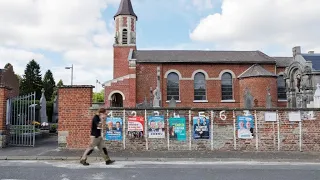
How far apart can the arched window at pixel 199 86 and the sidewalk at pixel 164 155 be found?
1863cm

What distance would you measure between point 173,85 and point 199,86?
9.03 feet

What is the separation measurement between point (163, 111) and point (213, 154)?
2.67 m

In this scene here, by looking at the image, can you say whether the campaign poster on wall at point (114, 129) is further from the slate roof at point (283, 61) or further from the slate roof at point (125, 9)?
the slate roof at point (125, 9)

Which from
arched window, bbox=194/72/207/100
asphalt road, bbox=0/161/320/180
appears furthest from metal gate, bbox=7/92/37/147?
arched window, bbox=194/72/207/100

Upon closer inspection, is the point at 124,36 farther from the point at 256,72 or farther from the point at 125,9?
the point at 256,72

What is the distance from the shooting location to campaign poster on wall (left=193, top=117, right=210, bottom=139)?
12.1 meters

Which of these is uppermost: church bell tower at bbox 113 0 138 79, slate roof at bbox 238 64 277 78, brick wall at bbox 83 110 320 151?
church bell tower at bbox 113 0 138 79

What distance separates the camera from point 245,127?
40.1 feet

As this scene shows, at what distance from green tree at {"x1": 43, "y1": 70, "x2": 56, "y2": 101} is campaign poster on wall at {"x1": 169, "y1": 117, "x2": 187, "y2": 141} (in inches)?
2496

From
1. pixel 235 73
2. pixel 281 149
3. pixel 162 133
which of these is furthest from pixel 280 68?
pixel 162 133

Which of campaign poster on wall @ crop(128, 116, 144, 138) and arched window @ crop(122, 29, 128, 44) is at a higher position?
arched window @ crop(122, 29, 128, 44)

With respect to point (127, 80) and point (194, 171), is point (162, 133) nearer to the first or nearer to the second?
point (194, 171)

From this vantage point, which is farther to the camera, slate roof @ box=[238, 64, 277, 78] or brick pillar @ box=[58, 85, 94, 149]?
slate roof @ box=[238, 64, 277, 78]

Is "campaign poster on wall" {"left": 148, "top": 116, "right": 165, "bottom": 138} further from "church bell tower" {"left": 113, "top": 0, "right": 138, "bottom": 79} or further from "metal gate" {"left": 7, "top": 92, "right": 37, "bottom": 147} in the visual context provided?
"church bell tower" {"left": 113, "top": 0, "right": 138, "bottom": 79}
